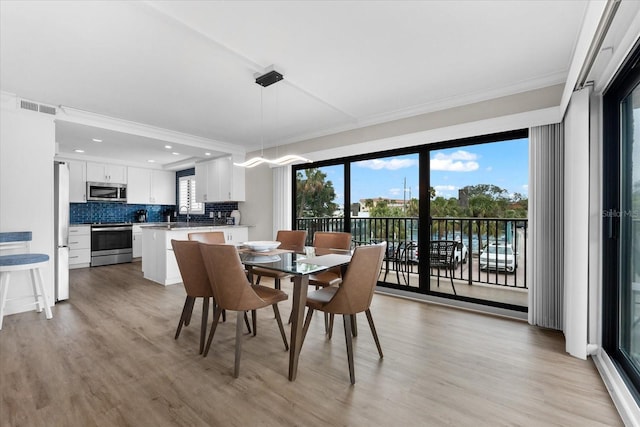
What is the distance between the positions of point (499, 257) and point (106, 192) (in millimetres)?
7790

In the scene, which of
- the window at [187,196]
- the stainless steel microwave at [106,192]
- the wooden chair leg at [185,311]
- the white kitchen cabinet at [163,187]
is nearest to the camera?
the wooden chair leg at [185,311]

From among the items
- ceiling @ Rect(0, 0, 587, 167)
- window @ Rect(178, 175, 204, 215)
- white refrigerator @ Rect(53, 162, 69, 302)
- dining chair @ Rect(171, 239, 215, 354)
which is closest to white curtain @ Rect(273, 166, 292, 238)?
ceiling @ Rect(0, 0, 587, 167)

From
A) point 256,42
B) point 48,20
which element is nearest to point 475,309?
point 256,42

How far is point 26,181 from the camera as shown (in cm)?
331

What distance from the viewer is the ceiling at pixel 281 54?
189 cm

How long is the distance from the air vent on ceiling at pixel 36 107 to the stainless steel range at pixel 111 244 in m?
3.38

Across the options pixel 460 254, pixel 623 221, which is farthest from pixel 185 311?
pixel 460 254

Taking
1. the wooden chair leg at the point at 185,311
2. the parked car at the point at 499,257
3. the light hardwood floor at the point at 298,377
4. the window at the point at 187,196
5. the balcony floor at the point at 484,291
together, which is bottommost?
the light hardwood floor at the point at 298,377

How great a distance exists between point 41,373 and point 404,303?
3.43 m

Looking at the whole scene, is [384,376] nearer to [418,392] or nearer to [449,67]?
[418,392]

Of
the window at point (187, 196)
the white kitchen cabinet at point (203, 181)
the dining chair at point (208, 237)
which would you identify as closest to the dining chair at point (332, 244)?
the dining chair at point (208, 237)

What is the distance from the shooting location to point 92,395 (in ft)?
5.90

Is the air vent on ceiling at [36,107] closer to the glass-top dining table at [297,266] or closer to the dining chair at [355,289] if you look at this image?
the glass-top dining table at [297,266]

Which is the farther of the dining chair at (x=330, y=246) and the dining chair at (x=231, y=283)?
the dining chair at (x=330, y=246)
